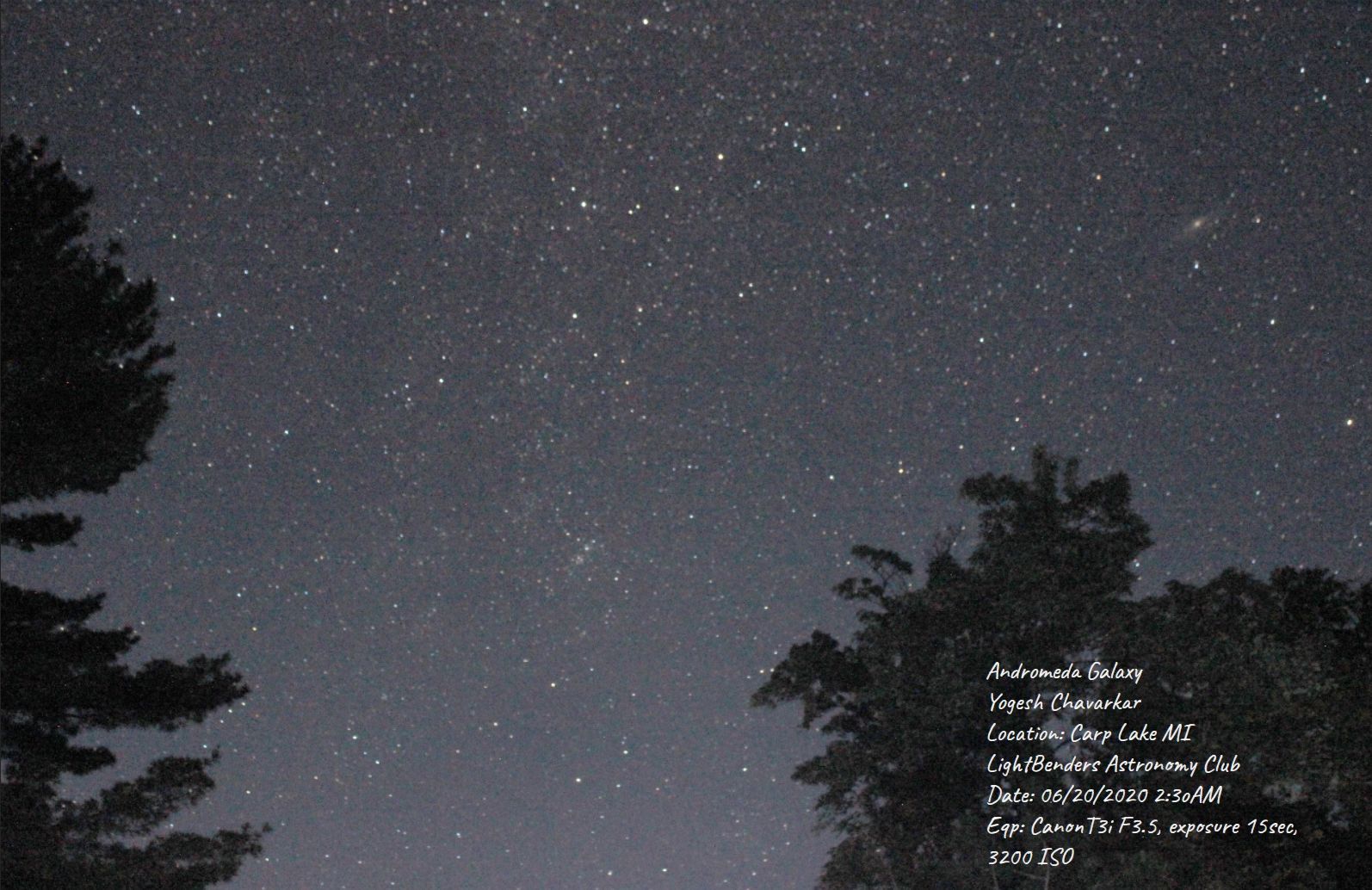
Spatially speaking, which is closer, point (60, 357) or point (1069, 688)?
point (60, 357)

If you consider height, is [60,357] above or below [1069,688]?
above

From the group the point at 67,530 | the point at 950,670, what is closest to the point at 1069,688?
the point at 950,670

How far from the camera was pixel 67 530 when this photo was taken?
10.5 metres

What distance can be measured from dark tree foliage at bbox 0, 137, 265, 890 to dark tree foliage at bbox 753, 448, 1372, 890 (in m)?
11.5

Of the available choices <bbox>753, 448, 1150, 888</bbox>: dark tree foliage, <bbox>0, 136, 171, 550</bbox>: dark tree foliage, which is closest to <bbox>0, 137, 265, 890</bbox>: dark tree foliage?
<bbox>0, 136, 171, 550</bbox>: dark tree foliage

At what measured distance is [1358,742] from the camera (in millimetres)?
10328

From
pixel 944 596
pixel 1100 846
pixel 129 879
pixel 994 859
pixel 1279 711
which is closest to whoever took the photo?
pixel 129 879

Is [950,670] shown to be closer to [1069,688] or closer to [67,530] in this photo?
[1069,688]

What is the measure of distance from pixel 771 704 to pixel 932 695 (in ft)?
11.9

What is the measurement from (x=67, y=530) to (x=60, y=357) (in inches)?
80.9

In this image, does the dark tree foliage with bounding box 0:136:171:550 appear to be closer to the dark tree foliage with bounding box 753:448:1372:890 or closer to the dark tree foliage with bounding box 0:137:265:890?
the dark tree foliage with bounding box 0:137:265:890

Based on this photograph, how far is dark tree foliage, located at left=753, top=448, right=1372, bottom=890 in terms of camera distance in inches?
431

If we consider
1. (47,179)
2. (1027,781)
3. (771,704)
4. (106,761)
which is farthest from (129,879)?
(1027,781)

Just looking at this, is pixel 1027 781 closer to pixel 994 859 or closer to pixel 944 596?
pixel 994 859
